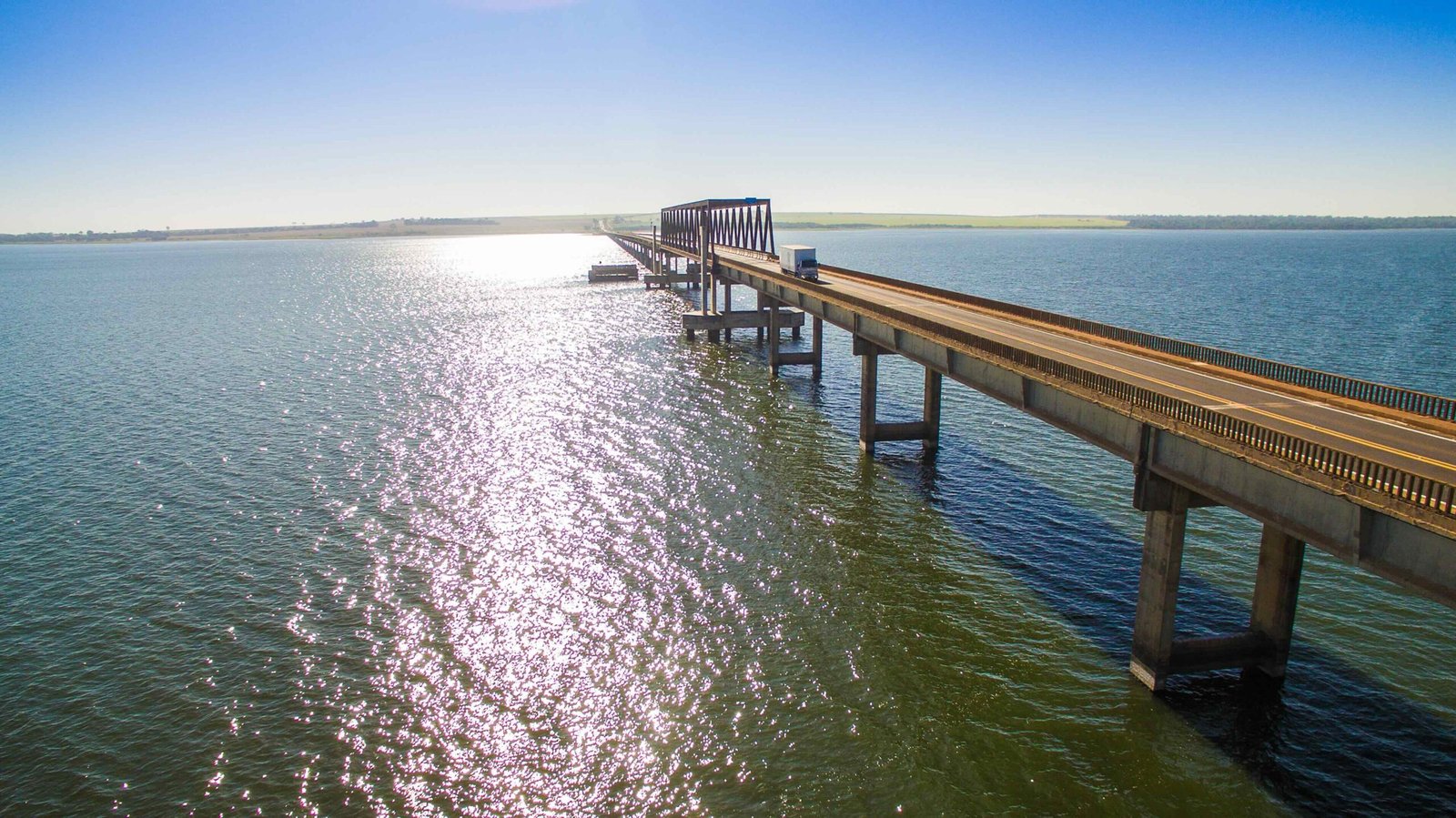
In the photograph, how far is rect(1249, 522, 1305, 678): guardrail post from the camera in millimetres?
20484

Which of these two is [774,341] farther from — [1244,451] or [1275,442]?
[1275,442]

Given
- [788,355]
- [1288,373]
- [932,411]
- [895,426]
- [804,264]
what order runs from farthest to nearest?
[788,355] < [804,264] < [895,426] < [932,411] < [1288,373]

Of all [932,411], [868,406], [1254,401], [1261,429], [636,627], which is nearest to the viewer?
[1261,429]

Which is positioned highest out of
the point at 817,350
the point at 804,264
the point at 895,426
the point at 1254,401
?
the point at 804,264

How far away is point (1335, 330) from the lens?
77.1m

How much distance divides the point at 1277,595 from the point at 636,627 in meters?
17.7

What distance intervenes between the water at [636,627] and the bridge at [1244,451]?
2260 mm

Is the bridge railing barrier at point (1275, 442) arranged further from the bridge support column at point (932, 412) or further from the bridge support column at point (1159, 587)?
the bridge support column at point (932, 412)

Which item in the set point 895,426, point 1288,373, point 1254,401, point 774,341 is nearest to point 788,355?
point 774,341

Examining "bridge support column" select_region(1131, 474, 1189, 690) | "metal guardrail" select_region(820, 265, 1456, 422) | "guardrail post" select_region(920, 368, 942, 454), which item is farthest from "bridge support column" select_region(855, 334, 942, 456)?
"bridge support column" select_region(1131, 474, 1189, 690)

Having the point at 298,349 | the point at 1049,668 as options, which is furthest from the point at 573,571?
the point at 298,349

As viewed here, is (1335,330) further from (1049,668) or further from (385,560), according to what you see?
(385,560)

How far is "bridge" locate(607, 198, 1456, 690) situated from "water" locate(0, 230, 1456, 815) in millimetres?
2260

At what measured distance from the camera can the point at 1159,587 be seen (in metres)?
20.6
